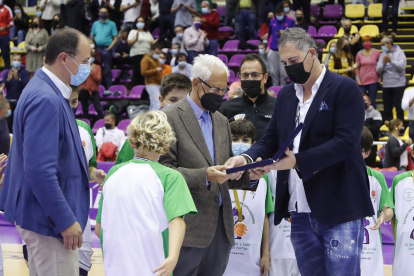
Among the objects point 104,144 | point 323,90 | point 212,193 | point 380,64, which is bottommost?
point 104,144

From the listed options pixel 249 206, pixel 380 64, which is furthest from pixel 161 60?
pixel 249 206

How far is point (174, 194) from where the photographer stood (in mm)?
2590

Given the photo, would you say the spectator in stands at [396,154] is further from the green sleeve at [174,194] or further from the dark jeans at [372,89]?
the green sleeve at [174,194]

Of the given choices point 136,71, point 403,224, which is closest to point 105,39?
point 136,71

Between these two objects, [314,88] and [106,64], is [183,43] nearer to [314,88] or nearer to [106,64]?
[106,64]

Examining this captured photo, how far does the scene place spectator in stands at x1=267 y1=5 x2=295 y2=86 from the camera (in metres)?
12.1

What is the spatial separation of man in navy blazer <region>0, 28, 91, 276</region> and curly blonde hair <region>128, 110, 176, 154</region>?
0.41m

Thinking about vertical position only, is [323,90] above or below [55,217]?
above

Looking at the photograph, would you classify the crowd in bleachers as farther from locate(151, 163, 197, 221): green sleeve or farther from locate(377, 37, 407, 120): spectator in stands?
locate(151, 163, 197, 221): green sleeve

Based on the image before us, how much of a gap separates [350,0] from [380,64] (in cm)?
595

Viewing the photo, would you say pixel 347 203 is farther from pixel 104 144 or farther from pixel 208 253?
pixel 104 144

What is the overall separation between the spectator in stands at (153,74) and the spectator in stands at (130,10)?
2.28 metres

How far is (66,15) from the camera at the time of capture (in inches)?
592

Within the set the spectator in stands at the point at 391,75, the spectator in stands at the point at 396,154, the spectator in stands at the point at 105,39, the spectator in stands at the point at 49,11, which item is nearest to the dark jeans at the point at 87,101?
the spectator in stands at the point at 105,39
